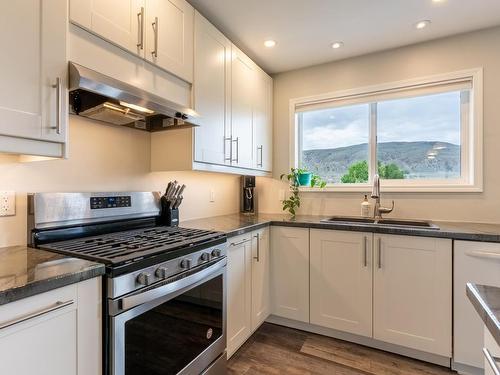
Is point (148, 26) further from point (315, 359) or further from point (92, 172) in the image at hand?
point (315, 359)

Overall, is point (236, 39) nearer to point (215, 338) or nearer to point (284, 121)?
point (284, 121)

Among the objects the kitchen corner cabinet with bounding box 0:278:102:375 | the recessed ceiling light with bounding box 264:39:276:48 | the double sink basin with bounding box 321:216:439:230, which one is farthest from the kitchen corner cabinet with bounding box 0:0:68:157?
the double sink basin with bounding box 321:216:439:230

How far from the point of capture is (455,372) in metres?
1.85

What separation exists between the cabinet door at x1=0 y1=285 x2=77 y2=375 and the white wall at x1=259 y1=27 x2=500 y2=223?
7.59 feet

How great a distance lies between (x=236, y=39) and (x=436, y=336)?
2.66 m

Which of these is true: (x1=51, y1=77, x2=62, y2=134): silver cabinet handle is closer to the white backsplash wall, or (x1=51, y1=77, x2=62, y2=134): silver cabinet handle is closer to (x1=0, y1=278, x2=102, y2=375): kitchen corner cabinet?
the white backsplash wall

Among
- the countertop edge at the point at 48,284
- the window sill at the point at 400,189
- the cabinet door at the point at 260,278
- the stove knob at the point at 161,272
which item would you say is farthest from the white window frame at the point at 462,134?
the countertop edge at the point at 48,284

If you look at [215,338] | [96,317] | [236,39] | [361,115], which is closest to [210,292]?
[215,338]

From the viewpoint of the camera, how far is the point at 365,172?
108 inches

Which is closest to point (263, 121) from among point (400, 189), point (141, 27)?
point (400, 189)

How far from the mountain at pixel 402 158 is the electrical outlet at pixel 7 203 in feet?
8.06

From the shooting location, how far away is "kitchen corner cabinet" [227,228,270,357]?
6.16 ft

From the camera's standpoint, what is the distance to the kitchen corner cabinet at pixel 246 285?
188 centimetres

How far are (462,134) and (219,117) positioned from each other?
2.06 m
